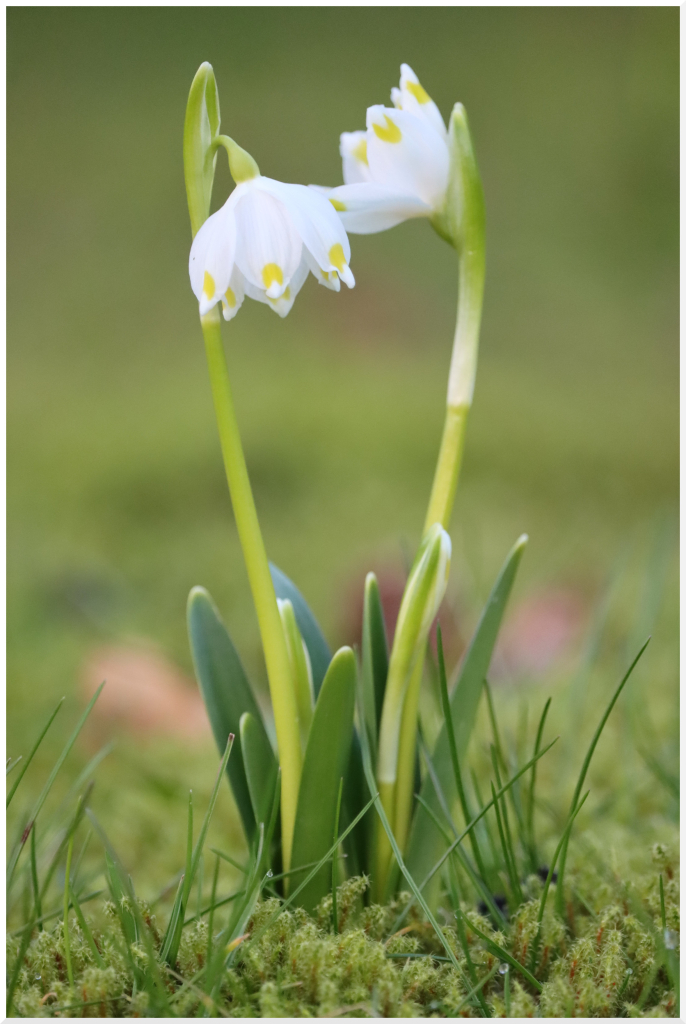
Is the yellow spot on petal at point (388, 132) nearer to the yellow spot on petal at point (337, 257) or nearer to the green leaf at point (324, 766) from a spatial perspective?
the yellow spot on petal at point (337, 257)

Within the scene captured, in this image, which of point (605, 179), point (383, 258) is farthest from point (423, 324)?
point (605, 179)

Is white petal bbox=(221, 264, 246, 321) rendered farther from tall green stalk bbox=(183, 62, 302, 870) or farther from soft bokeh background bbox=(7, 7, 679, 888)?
soft bokeh background bbox=(7, 7, 679, 888)

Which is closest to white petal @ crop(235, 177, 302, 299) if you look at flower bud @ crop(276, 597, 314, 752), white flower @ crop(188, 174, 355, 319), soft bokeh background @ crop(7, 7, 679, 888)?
white flower @ crop(188, 174, 355, 319)

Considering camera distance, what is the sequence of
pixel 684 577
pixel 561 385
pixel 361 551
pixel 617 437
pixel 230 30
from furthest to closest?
pixel 561 385, pixel 617 437, pixel 230 30, pixel 361 551, pixel 684 577

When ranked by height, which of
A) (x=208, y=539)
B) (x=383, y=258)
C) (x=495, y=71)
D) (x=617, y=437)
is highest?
(x=495, y=71)

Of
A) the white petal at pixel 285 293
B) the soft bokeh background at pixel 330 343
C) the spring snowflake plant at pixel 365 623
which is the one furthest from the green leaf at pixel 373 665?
the soft bokeh background at pixel 330 343

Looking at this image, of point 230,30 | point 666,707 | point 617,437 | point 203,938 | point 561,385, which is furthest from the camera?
point 561,385

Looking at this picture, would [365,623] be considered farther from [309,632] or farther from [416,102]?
[416,102]

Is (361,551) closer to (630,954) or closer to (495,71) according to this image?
(630,954)

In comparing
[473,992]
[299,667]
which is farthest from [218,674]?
[473,992]
